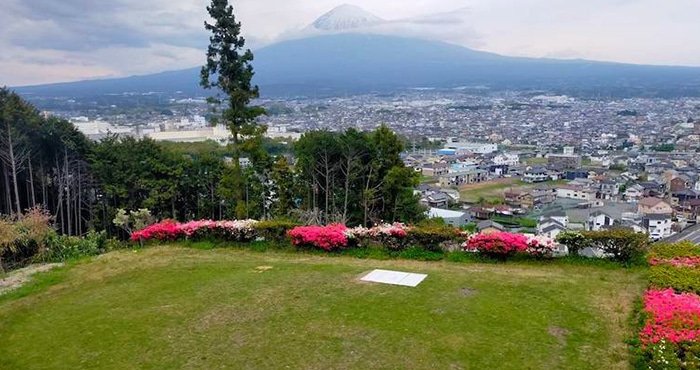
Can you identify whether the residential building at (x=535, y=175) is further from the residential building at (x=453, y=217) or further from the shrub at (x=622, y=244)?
the shrub at (x=622, y=244)

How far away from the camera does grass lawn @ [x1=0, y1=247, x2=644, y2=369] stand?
17.1 ft

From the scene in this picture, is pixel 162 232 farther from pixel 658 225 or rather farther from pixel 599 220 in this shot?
pixel 658 225

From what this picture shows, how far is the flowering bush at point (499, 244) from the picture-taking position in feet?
29.1

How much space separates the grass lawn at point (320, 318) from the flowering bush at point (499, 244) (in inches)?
13.8

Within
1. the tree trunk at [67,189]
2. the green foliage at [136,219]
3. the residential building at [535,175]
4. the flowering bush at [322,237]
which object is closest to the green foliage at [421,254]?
the flowering bush at [322,237]

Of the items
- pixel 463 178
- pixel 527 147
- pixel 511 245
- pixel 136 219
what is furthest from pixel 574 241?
pixel 527 147

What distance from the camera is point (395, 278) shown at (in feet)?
25.5

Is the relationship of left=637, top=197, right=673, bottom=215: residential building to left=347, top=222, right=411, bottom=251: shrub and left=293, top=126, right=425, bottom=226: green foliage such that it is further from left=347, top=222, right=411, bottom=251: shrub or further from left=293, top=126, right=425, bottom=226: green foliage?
left=347, top=222, right=411, bottom=251: shrub

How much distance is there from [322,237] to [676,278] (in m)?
5.84

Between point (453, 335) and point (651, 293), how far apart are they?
9.39ft

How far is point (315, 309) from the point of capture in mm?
6559

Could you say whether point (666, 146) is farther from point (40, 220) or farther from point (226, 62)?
point (40, 220)

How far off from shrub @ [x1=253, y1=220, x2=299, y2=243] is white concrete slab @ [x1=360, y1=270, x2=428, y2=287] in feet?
9.58

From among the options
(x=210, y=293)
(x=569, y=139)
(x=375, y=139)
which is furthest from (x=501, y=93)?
(x=210, y=293)
